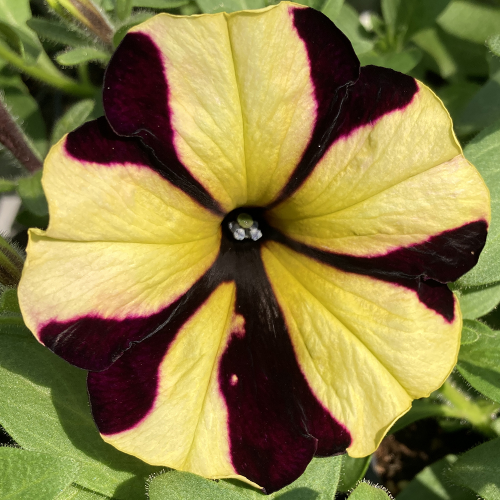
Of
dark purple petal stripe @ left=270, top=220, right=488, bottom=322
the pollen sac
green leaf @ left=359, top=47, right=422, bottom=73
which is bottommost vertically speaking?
the pollen sac

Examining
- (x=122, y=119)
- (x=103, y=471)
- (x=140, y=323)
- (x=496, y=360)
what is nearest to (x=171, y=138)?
(x=122, y=119)

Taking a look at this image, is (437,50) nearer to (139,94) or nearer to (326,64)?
(326,64)

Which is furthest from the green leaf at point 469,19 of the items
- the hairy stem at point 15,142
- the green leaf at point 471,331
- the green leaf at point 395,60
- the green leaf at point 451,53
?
the hairy stem at point 15,142

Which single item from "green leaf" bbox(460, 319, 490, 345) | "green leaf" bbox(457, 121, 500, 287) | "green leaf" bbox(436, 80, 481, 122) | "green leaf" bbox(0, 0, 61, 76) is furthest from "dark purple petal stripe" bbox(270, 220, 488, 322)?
"green leaf" bbox(0, 0, 61, 76)

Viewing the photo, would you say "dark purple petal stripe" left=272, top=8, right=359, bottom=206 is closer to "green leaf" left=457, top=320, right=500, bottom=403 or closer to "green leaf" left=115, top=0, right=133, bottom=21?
"green leaf" left=115, top=0, right=133, bottom=21

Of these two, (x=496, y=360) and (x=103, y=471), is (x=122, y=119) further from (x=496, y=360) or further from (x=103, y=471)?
(x=496, y=360)

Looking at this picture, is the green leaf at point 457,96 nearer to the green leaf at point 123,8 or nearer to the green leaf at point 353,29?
the green leaf at point 353,29
